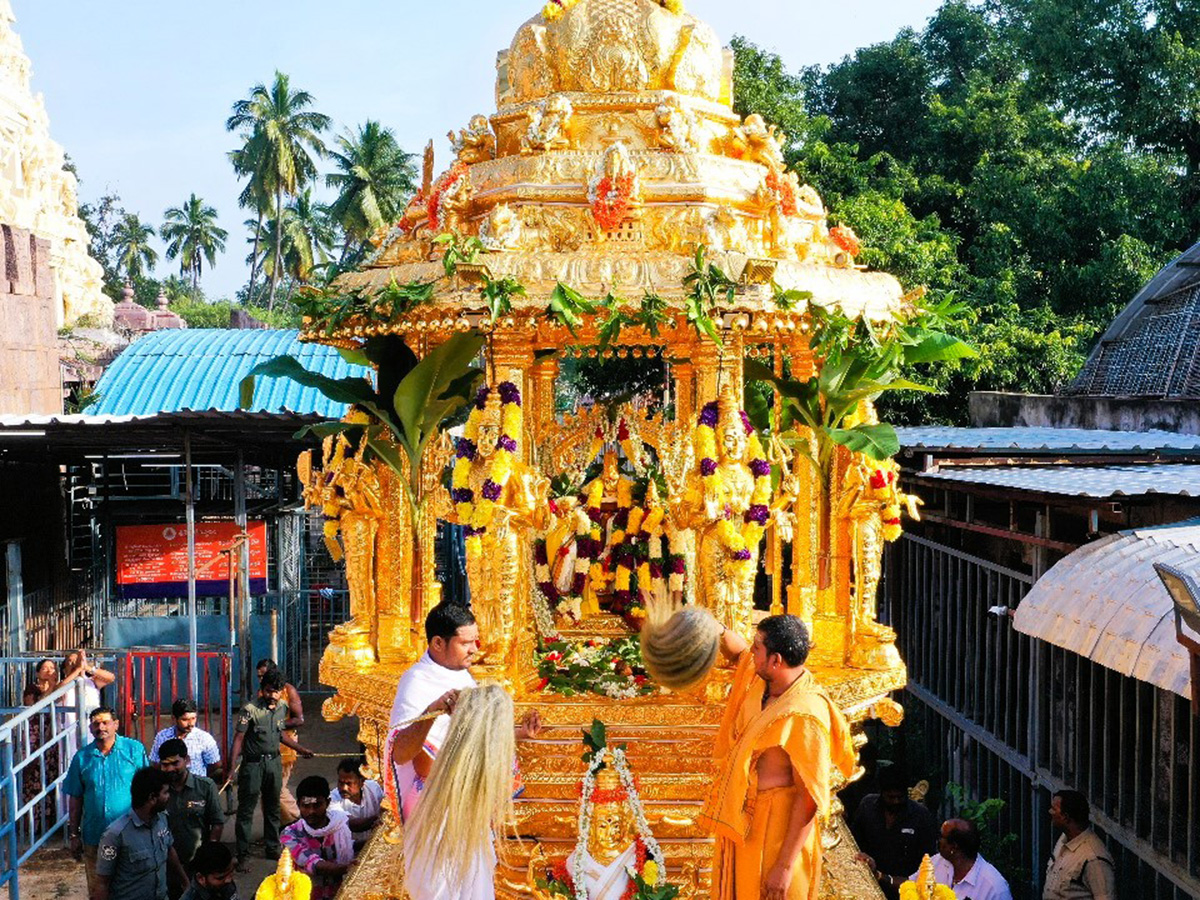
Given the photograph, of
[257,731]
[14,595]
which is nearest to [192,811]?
[257,731]

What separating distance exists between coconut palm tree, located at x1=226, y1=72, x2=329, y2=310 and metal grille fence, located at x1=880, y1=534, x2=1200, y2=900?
1701 inches

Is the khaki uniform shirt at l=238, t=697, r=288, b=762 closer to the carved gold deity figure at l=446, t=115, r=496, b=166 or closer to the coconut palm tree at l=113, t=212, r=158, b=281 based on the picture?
the carved gold deity figure at l=446, t=115, r=496, b=166

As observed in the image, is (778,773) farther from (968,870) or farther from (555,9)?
(555,9)

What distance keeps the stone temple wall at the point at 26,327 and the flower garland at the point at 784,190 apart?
443 inches

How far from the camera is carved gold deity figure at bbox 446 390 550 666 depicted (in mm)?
6547

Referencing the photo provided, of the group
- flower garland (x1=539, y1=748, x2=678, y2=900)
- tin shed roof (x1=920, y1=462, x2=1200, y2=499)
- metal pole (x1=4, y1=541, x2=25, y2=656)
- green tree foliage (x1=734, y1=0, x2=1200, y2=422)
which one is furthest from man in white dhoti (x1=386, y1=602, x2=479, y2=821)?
green tree foliage (x1=734, y1=0, x2=1200, y2=422)

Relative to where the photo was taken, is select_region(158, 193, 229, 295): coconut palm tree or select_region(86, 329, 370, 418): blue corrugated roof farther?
select_region(158, 193, 229, 295): coconut palm tree

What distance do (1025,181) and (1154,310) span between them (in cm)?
520

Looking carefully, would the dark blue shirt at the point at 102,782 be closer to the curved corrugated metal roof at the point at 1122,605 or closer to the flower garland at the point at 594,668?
the flower garland at the point at 594,668

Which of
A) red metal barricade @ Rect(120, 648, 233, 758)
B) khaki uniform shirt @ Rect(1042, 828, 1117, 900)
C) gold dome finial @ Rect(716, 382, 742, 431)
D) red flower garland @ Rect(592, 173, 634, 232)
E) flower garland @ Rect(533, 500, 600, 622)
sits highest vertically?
red flower garland @ Rect(592, 173, 634, 232)

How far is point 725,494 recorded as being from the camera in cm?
641

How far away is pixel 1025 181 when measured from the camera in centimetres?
2128

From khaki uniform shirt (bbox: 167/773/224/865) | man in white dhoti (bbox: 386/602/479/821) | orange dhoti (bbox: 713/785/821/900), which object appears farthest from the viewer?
khaki uniform shirt (bbox: 167/773/224/865)

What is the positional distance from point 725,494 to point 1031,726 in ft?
10.2
